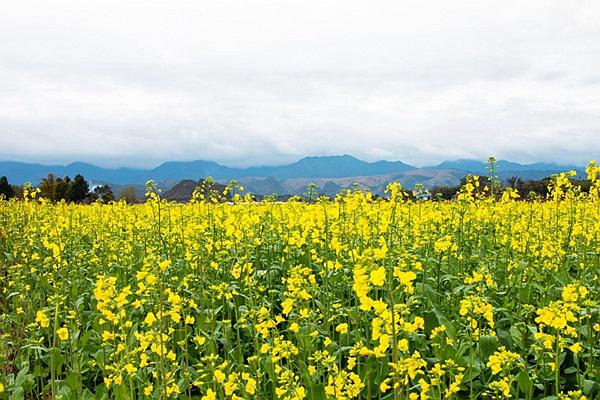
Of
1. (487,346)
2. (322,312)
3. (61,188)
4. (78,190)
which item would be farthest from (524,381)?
(78,190)

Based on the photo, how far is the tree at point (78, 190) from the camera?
46.0m

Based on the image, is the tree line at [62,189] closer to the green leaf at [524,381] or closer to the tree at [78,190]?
the tree at [78,190]

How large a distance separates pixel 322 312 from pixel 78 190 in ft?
159

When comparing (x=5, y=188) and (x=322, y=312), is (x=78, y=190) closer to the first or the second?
(x=5, y=188)

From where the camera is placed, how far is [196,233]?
7.88 metres

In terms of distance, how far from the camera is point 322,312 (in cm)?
546

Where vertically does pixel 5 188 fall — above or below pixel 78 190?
above

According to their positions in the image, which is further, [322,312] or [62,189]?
[62,189]

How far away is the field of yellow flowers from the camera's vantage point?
3.38 metres

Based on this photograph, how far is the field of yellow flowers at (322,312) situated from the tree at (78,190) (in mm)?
37751

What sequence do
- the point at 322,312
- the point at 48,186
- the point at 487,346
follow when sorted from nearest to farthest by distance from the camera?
the point at 487,346
the point at 322,312
the point at 48,186

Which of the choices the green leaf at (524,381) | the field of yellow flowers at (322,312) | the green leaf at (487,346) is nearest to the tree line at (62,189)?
the field of yellow flowers at (322,312)

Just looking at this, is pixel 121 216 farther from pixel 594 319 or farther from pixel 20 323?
pixel 594 319

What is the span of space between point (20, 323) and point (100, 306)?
3.52 meters
